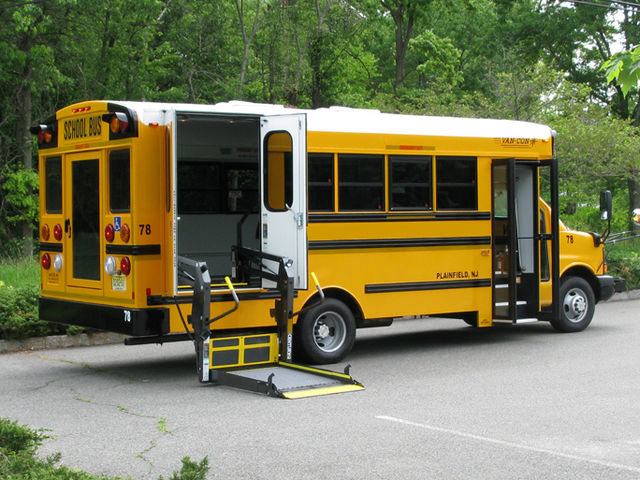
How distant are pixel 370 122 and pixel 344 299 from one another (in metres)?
2.10

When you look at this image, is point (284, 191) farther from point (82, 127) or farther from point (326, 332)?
point (82, 127)

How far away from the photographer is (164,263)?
9.38 m

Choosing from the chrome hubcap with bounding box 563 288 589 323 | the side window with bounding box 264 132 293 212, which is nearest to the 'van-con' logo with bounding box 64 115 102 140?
the side window with bounding box 264 132 293 212

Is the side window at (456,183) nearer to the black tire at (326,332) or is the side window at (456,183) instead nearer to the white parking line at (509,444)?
the black tire at (326,332)

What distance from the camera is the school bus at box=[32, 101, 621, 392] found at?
9.35 meters

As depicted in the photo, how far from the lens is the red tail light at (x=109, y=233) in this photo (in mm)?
9552

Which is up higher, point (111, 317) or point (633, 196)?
point (633, 196)

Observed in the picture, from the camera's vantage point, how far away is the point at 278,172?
1027 centimetres

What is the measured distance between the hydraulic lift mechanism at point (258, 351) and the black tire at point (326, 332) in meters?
0.27

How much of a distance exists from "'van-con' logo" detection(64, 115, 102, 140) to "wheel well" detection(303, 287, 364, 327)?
9.70 feet

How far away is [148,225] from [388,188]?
121 inches

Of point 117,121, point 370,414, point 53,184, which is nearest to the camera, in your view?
point 370,414

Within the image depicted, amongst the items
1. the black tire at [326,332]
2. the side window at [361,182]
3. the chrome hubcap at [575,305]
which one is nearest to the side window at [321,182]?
the side window at [361,182]

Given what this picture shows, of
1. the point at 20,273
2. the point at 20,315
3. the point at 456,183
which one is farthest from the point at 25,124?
the point at 456,183
